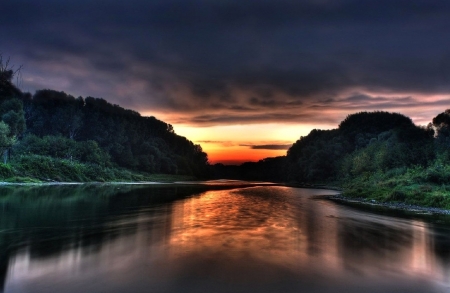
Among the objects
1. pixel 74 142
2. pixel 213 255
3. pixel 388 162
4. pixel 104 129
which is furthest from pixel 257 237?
pixel 104 129

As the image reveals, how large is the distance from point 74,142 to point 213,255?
334 feet

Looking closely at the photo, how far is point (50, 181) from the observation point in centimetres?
6762

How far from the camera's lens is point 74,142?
10481 cm

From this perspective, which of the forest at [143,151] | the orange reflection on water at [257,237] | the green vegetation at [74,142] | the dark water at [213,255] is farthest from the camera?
the green vegetation at [74,142]

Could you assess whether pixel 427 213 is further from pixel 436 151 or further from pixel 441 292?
pixel 436 151

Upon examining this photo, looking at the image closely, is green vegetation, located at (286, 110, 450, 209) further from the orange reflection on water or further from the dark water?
the orange reflection on water

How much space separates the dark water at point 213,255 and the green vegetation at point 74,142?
4804 cm

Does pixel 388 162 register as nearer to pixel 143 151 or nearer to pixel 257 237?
pixel 257 237

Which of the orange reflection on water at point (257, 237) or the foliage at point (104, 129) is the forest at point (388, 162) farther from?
the foliage at point (104, 129)

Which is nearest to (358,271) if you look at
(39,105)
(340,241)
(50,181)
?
(340,241)

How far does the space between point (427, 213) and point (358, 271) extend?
25.6 metres

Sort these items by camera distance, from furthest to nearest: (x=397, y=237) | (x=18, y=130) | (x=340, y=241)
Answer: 1. (x=18, y=130)
2. (x=397, y=237)
3. (x=340, y=241)

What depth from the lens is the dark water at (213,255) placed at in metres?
11.5

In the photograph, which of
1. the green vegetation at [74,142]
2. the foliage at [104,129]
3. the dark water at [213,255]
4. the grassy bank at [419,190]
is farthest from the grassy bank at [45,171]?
the grassy bank at [419,190]
